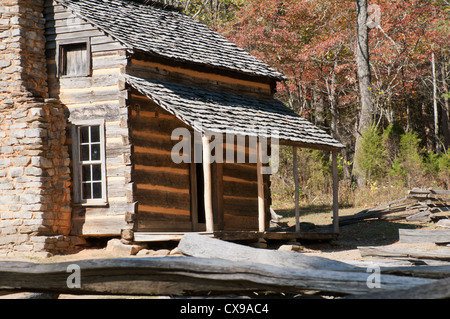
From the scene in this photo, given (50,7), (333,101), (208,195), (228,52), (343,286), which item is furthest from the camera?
(333,101)

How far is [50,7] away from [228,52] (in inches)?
184

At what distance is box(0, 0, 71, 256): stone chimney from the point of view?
1252 cm

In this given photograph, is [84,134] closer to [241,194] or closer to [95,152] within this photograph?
[95,152]

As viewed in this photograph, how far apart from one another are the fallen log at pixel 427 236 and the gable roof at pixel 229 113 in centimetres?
340

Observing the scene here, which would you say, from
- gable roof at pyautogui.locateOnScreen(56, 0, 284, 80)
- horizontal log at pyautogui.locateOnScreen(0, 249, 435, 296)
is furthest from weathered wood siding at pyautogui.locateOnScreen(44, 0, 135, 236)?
horizontal log at pyautogui.locateOnScreen(0, 249, 435, 296)

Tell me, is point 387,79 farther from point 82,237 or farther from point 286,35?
point 82,237

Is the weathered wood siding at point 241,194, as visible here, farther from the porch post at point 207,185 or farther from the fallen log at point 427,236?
the fallen log at point 427,236

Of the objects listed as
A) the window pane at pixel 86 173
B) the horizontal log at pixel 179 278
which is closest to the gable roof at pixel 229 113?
the window pane at pixel 86 173

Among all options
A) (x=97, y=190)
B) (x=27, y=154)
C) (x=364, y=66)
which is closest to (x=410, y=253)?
(x=97, y=190)

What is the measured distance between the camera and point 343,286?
5.02 metres

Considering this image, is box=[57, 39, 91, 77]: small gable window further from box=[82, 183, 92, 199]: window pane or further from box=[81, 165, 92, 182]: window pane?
box=[82, 183, 92, 199]: window pane

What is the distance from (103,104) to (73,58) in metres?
1.39

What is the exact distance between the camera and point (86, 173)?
13211 millimetres

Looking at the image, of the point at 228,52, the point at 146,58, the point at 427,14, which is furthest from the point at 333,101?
the point at 146,58
